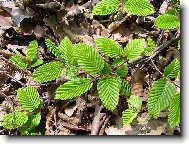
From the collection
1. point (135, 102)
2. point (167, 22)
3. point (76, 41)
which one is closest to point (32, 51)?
point (76, 41)

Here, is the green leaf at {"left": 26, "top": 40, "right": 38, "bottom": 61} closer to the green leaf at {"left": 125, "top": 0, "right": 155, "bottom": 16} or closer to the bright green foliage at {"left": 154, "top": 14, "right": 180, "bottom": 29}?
the green leaf at {"left": 125, "top": 0, "right": 155, "bottom": 16}

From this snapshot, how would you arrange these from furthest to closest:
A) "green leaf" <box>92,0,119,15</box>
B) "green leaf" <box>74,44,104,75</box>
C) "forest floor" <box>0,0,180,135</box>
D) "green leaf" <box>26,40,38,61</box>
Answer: "green leaf" <box>26,40,38,61</box>
"forest floor" <box>0,0,180,135</box>
"green leaf" <box>92,0,119,15</box>
"green leaf" <box>74,44,104,75</box>

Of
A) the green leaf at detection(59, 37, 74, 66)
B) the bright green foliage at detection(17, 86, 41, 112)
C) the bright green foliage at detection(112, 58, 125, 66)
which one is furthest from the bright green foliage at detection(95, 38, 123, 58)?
the bright green foliage at detection(17, 86, 41, 112)

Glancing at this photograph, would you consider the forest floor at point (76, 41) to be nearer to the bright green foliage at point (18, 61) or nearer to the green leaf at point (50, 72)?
the bright green foliage at point (18, 61)

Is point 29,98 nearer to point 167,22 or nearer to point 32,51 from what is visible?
point 32,51

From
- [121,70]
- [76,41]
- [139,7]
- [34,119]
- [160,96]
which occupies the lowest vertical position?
[34,119]

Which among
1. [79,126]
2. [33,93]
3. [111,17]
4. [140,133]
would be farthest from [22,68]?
[140,133]

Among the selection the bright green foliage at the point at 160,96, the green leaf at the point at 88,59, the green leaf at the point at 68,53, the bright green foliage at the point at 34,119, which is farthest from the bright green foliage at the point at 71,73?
the bright green foliage at the point at 160,96
